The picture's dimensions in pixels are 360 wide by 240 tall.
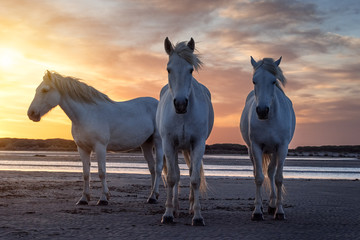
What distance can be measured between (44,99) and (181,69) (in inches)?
162

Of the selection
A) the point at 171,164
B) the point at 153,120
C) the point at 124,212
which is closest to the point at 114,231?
the point at 171,164

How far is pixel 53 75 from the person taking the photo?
30.0ft

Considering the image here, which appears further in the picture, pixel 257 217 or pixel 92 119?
pixel 92 119

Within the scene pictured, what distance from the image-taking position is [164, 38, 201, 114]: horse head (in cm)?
586

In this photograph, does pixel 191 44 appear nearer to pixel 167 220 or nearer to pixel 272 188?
pixel 167 220

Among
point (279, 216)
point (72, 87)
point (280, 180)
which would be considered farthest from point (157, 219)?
point (72, 87)

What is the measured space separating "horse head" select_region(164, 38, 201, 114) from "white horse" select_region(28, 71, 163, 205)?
3.47 meters

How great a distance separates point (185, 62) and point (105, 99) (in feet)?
13.8

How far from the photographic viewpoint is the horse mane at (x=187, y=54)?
20.4 ft

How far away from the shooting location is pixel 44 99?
8.92 metres

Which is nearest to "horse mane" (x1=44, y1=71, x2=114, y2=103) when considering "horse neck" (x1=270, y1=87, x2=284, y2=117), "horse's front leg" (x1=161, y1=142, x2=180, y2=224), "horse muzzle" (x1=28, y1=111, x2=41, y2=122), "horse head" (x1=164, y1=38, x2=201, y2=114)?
"horse muzzle" (x1=28, y1=111, x2=41, y2=122)

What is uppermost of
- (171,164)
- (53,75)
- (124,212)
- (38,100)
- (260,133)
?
(53,75)

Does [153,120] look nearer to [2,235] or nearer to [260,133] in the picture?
[260,133]

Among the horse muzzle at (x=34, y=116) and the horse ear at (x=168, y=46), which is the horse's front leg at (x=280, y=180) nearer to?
the horse ear at (x=168, y=46)
